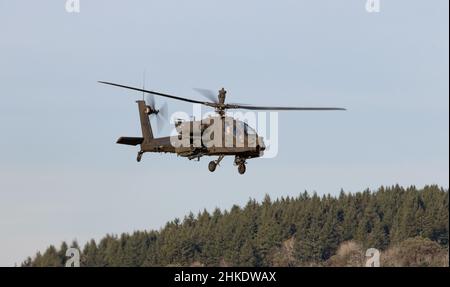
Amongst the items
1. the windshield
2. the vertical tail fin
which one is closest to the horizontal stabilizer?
the vertical tail fin

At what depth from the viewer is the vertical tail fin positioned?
101887mm

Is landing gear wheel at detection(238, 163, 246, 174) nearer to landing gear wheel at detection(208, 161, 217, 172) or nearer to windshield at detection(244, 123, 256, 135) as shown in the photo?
landing gear wheel at detection(208, 161, 217, 172)

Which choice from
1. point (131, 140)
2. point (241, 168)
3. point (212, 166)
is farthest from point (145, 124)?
point (241, 168)

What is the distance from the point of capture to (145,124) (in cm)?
10325

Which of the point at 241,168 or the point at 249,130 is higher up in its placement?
the point at 249,130

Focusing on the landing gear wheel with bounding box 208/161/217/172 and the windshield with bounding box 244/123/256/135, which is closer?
the windshield with bounding box 244/123/256/135

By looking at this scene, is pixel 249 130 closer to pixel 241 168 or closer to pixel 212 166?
pixel 241 168

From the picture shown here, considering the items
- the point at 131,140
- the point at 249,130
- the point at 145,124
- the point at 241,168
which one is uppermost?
the point at 145,124

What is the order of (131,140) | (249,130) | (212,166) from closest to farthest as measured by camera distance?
(249,130) < (212,166) < (131,140)

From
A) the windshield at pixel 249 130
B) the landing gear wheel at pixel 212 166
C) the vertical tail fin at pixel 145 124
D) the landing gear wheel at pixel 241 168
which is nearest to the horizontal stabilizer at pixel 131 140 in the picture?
the vertical tail fin at pixel 145 124

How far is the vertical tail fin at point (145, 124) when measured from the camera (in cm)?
10189
